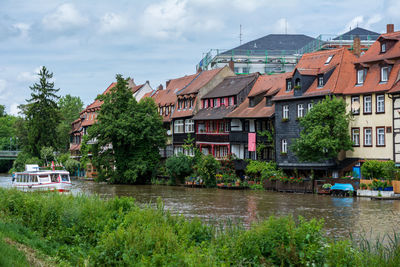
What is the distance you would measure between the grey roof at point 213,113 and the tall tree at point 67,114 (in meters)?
47.8

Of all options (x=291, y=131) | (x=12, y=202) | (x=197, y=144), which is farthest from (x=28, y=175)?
(x=12, y=202)

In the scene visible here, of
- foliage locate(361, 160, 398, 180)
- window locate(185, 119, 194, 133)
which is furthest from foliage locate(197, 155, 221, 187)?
foliage locate(361, 160, 398, 180)

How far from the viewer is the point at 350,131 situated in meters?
46.7

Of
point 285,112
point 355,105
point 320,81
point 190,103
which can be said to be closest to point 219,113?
point 190,103

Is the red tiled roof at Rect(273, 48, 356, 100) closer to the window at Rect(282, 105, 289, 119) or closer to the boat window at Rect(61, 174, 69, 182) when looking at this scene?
the window at Rect(282, 105, 289, 119)

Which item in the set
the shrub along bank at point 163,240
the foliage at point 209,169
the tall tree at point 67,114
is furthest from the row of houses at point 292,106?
the tall tree at point 67,114

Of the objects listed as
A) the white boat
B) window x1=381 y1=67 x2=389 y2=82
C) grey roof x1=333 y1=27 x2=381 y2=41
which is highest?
grey roof x1=333 y1=27 x2=381 y2=41

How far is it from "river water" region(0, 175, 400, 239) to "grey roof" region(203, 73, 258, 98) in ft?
50.2

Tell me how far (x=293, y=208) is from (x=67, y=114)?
313 feet

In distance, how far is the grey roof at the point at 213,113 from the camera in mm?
59938

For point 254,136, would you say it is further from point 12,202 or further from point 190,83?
point 12,202

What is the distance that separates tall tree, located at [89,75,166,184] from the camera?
63.4 metres

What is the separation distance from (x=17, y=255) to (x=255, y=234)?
651cm

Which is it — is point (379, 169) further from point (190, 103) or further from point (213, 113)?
point (190, 103)
